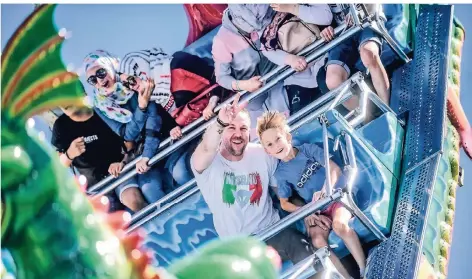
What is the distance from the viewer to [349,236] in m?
2.10

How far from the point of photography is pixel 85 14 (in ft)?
7.61

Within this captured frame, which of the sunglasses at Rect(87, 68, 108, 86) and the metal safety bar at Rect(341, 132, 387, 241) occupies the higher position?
the sunglasses at Rect(87, 68, 108, 86)

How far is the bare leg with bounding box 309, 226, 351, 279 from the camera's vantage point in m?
2.10

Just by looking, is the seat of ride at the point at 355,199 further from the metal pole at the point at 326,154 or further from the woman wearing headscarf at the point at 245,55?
the woman wearing headscarf at the point at 245,55

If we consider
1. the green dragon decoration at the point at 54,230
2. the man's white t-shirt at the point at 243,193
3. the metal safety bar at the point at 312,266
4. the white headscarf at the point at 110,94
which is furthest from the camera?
the white headscarf at the point at 110,94

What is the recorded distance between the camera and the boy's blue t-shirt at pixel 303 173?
7.10 ft

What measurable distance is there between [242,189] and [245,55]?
445 millimetres

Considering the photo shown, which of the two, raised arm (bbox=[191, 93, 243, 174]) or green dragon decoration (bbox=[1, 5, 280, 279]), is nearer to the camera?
green dragon decoration (bbox=[1, 5, 280, 279])

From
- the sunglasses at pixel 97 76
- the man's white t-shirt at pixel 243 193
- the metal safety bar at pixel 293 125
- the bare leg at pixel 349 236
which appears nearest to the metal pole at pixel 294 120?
the metal safety bar at pixel 293 125

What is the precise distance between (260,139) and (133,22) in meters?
0.58

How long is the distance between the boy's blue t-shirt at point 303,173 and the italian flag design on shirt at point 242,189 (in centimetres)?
7

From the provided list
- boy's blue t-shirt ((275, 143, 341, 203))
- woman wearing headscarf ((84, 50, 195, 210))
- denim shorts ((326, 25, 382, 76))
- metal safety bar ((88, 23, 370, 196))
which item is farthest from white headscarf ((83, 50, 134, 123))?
denim shorts ((326, 25, 382, 76))

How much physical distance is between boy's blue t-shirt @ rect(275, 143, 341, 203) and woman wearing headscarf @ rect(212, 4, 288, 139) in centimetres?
19

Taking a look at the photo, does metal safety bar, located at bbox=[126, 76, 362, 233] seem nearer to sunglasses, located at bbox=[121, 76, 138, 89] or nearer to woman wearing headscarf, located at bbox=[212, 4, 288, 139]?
woman wearing headscarf, located at bbox=[212, 4, 288, 139]
